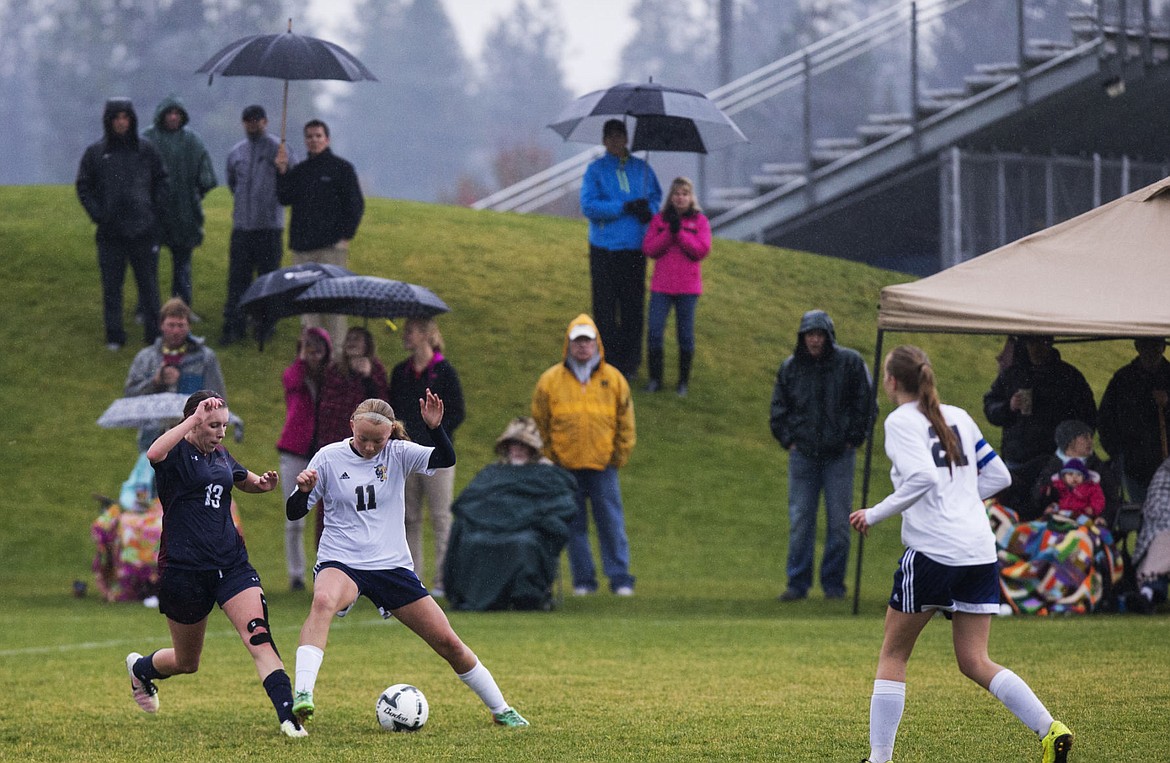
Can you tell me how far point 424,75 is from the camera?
351 feet

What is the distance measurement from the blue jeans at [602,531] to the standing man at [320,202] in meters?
3.74

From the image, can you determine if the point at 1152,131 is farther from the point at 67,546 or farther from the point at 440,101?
the point at 440,101

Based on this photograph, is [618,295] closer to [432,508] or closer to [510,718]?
[432,508]

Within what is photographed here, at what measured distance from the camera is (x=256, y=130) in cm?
1817

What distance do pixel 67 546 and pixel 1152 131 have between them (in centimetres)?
1857

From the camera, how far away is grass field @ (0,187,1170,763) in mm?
7812

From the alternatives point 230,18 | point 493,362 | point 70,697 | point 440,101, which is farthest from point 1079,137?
point 440,101

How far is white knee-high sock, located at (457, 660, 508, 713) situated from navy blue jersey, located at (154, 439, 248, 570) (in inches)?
45.3

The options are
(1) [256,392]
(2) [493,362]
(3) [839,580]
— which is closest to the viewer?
(3) [839,580]

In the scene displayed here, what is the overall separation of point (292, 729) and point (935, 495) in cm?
300

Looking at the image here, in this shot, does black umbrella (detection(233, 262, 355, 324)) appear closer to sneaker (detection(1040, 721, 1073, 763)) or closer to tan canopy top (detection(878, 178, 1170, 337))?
tan canopy top (detection(878, 178, 1170, 337))

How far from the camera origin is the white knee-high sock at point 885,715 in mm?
6684

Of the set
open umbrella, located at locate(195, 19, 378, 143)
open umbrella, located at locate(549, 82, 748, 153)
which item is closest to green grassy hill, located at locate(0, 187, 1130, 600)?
open umbrella, located at locate(549, 82, 748, 153)

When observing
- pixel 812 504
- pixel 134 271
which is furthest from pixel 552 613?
pixel 134 271
